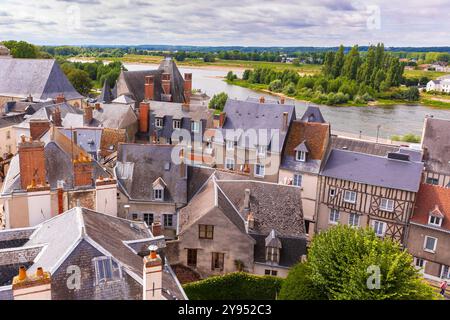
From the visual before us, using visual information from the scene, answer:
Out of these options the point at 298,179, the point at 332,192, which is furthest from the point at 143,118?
the point at 332,192

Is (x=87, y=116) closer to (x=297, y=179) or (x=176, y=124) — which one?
(x=176, y=124)

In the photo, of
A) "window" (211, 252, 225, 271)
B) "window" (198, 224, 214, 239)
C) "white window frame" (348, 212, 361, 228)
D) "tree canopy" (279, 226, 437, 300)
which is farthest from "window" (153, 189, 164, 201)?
"white window frame" (348, 212, 361, 228)

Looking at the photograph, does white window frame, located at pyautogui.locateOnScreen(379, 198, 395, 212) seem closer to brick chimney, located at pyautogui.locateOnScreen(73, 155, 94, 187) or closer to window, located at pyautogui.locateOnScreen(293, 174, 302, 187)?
window, located at pyautogui.locateOnScreen(293, 174, 302, 187)

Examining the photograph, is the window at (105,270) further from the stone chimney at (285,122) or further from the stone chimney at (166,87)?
the stone chimney at (166,87)

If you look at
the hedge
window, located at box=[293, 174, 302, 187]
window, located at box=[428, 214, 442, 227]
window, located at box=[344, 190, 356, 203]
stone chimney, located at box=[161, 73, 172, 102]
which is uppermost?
stone chimney, located at box=[161, 73, 172, 102]

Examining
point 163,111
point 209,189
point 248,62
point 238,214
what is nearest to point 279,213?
point 238,214

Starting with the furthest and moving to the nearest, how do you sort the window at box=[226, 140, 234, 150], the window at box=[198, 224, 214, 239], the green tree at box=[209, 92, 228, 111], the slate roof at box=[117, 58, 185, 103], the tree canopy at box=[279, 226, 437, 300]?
1. the green tree at box=[209, 92, 228, 111]
2. the slate roof at box=[117, 58, 185, 103]
3. the window at box=[226, 140, 234, 150]
4. the window at box=[198, 224, 214, 239]
5. the tree canopy at box=[279, 226, 437, 300]
